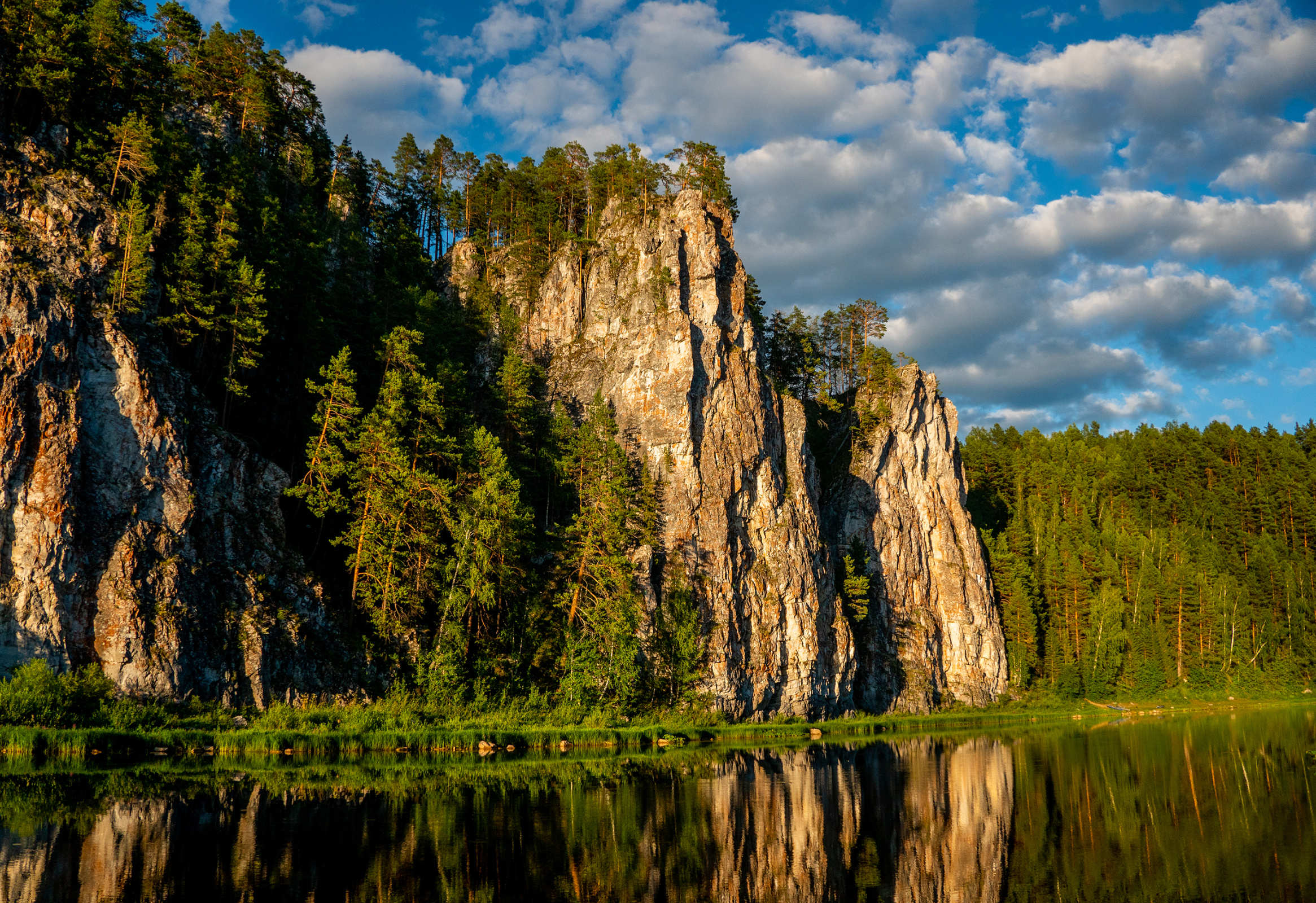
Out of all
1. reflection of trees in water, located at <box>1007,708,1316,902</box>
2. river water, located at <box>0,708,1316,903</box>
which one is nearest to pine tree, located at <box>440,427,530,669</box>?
river water, located at <box>0,708,1316,903</box>

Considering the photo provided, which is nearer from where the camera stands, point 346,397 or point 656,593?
point 346,397

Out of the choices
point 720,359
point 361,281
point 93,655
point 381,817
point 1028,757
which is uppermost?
point 361,281

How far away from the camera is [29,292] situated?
41688mm

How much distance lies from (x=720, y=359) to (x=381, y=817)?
5927cm

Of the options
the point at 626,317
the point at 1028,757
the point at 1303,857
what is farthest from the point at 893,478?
the point at 1303,857

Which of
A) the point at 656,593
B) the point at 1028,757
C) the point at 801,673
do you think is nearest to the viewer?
the point at 1028,757

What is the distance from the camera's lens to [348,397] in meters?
49.2

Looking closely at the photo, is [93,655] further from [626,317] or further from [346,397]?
[626,317]

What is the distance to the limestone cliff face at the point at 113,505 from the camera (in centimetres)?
3847

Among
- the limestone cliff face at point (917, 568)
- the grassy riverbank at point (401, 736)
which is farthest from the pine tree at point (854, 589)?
the grassy riverbank at point (401, 736)

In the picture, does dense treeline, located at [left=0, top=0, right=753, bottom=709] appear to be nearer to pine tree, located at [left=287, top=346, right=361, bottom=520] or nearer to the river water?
pine tree, located at [left=287, top=346, right=361, bottom=520]

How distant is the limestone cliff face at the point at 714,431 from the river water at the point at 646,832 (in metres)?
30.1

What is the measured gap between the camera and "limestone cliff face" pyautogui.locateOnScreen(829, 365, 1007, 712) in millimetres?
84625

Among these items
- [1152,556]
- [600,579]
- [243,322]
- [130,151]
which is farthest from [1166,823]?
[1152,556]
